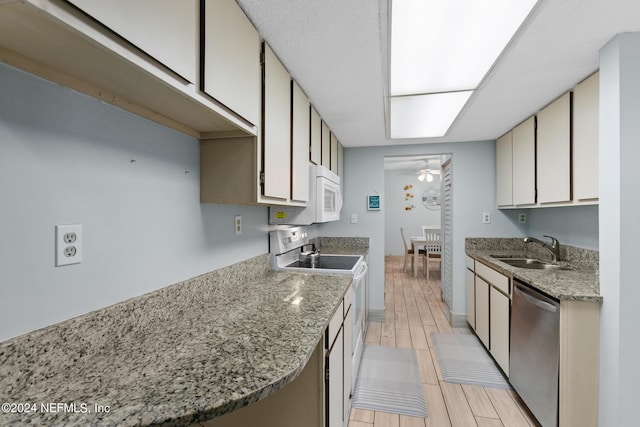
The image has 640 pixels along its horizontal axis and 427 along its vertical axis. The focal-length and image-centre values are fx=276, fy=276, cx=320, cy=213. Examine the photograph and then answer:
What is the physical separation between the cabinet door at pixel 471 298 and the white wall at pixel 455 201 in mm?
104

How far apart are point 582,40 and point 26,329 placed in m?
2.39

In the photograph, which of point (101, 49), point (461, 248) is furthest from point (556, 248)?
point (101, 49)

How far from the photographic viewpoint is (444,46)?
1.38 m

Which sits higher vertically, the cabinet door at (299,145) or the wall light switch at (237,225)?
the cabinet door at (299,145)

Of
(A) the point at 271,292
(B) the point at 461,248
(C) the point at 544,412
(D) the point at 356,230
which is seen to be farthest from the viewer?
(D) the point at 356,230

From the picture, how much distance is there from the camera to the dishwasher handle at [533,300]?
1.54 metres

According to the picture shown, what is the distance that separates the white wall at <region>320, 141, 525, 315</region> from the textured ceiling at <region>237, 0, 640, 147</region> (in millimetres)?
926

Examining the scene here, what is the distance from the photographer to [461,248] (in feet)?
10.4

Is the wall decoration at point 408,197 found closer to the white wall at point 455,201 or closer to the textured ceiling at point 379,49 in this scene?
the white wall at point 455,201

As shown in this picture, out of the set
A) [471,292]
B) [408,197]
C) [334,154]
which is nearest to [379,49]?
[334,154]

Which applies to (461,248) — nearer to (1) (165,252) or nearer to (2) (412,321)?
(2) (412,321)

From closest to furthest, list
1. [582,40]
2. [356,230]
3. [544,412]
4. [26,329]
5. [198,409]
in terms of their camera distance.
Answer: [198,409] → [26,329] → [582,40] → [544,412] → [356,230]

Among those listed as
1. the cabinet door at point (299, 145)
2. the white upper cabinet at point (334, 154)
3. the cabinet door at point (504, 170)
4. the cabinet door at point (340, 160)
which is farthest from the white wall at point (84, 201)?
the cabinet door at point (504, 170)

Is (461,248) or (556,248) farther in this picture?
(461,248)
